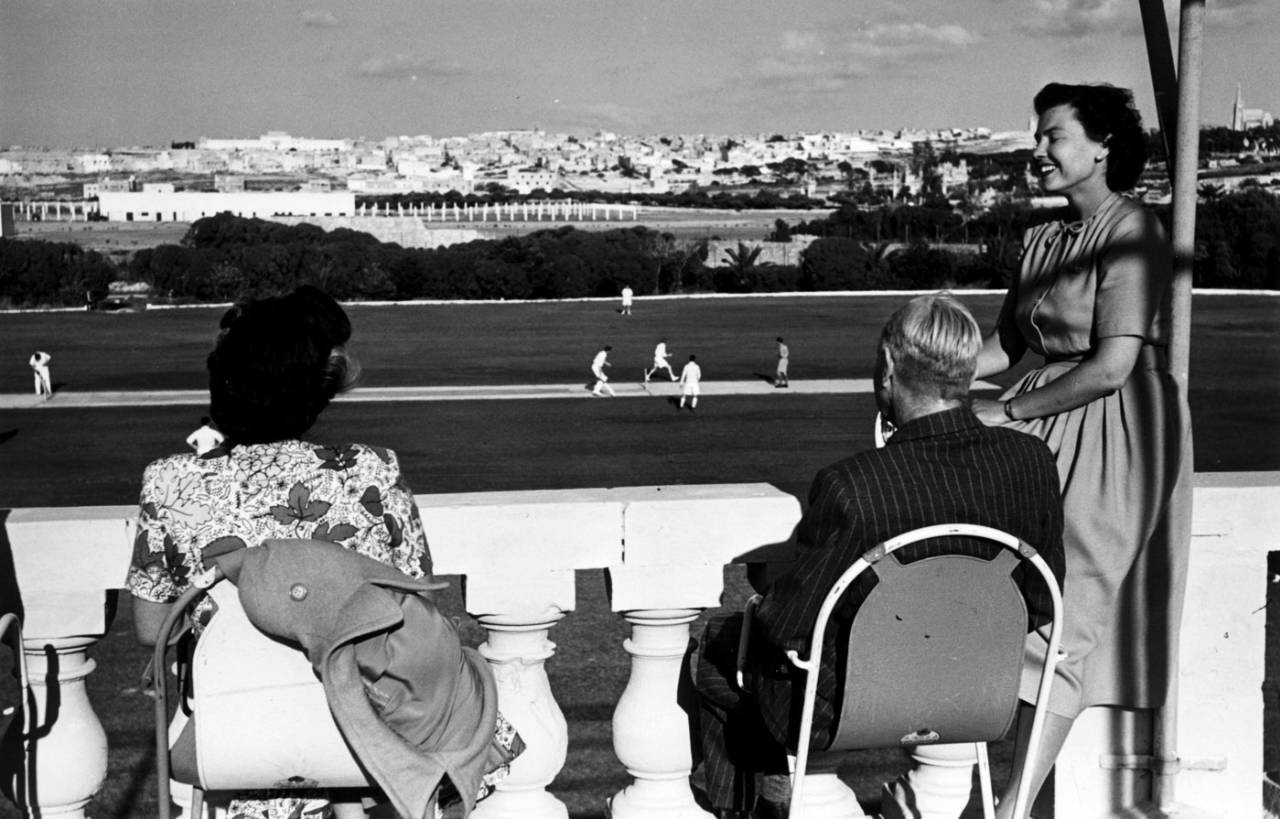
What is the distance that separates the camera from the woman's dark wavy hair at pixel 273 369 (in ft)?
7.38

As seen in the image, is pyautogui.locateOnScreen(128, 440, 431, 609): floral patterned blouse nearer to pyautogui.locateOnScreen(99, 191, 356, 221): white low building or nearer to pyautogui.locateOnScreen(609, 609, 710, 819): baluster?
pyautogui.locateOnScreen(609, 609, 710, 819): baluster

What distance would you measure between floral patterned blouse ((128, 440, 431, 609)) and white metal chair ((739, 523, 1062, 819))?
25.3 inches

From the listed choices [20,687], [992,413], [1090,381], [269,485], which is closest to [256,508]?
[269,485]

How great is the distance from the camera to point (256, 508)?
2191mm

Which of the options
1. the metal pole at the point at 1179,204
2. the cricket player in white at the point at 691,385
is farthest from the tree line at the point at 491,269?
the metal pole at the point at 1179,204

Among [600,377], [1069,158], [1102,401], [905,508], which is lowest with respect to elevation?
[600,377]

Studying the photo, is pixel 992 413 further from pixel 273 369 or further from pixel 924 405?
pixel 273 369

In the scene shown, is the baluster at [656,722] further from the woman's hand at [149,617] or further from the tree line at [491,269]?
the tree line at [491,269]

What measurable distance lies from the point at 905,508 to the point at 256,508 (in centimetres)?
93

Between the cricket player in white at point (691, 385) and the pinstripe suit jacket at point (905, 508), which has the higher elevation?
the pinstripe suit jacket at point (905, 508)

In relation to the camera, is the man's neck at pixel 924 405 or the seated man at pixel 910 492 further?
the man's neck at pixel 924 405

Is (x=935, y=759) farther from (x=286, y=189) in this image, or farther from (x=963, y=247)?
(x=286, y=189)

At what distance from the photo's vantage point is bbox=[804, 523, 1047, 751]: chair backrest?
2107 mm

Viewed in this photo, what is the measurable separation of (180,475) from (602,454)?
70.0 feet
